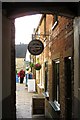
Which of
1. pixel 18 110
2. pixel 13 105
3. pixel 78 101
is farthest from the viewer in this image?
pixel 18 110

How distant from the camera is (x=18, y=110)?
15859mm

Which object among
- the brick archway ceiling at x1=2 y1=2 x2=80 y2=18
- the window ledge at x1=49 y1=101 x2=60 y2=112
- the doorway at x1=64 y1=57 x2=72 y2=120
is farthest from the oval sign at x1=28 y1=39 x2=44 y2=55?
the brick archway ceiling at x1=2 y1=2 x2=80 y2=18

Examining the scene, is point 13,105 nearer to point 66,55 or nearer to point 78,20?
point 66,55

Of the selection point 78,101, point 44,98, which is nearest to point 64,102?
point 78,101

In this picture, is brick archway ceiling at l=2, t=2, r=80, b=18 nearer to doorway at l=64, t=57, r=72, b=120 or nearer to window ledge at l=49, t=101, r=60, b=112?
doorway at l=64, t=57, r=72, b=120

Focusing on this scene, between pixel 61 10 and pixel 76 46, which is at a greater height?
pixel 61 10

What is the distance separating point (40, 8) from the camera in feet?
26.9

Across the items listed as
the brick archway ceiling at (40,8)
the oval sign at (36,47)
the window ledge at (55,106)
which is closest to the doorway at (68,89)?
the window ledge at (55,106)

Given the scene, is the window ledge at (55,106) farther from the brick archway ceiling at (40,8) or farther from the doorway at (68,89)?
the brick archway ceiling at (40,8)

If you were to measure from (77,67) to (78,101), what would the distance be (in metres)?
0.77

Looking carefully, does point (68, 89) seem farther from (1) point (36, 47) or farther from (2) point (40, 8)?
(1) point (36, 47)

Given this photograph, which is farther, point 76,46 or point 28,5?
point 28,5

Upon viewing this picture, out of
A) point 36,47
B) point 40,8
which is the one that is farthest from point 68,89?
point 36,47

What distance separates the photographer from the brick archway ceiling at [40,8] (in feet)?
26.4
